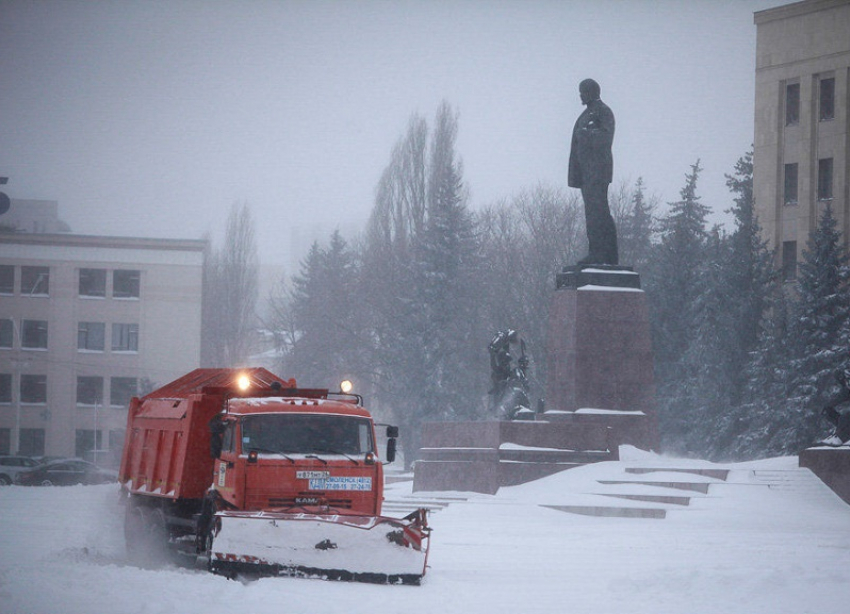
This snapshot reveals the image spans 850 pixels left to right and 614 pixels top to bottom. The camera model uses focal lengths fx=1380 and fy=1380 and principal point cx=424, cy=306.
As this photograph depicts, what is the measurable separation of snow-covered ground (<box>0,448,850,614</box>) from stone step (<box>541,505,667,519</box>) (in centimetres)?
3

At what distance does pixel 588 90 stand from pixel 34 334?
4752 cm

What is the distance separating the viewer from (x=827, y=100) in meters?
53.6

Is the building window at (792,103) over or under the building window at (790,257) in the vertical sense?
over

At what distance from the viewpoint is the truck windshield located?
47.3 ft

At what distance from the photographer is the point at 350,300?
6444cm

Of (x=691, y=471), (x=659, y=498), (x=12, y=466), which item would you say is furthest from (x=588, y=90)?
(x=12, y=466)

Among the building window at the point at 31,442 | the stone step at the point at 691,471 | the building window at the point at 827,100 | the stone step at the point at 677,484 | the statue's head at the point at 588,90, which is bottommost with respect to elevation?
the building window at the point at 31,442

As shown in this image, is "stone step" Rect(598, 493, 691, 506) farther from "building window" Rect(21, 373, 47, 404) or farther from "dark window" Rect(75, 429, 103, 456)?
"building window" Rect(21, 373, 47, 404)

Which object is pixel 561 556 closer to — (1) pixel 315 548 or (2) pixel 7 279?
(1) pixel 315 548

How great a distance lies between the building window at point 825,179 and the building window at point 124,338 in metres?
36.1

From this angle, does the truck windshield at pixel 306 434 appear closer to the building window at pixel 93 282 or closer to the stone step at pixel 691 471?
the stone step at pixel 691 471

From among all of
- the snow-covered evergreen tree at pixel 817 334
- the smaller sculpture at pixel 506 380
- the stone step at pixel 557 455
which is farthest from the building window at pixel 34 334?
the stone step at pixel 557 455

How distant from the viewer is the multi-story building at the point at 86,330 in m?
69.4

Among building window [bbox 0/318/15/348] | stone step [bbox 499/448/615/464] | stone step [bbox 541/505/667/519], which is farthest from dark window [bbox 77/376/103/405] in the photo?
stone step [bbox 541/505/667/519]
